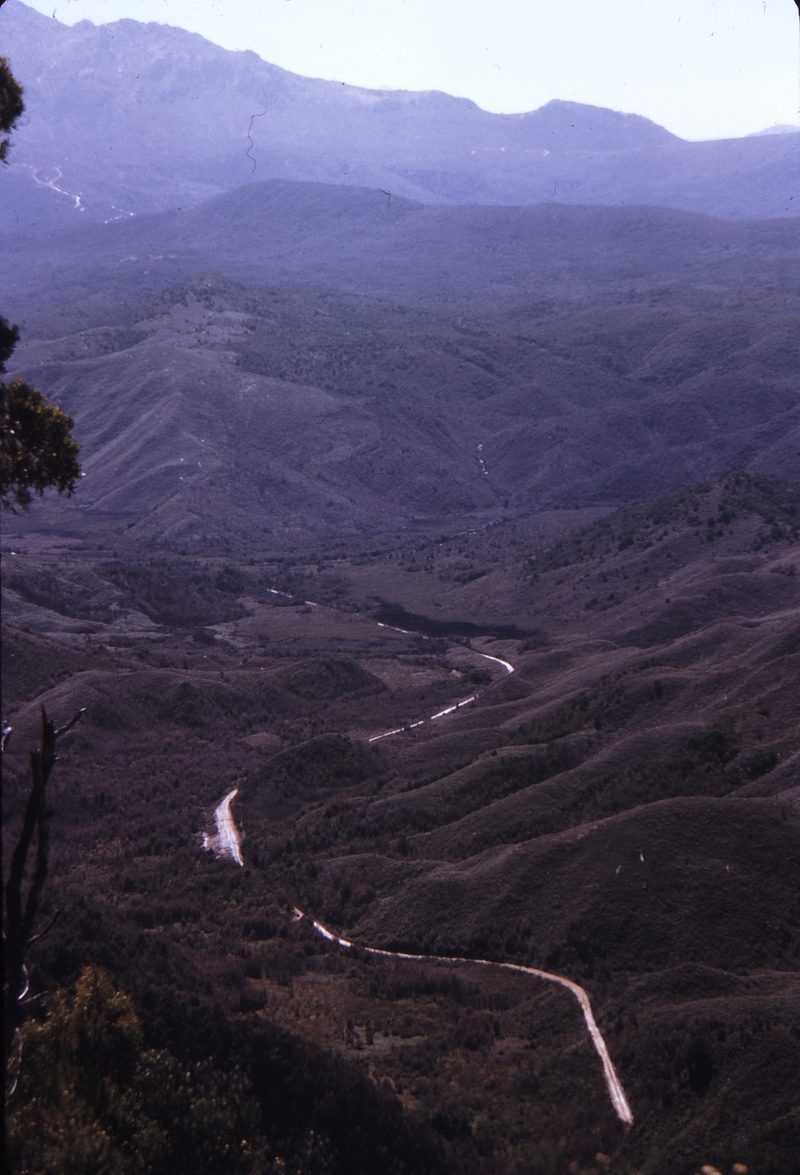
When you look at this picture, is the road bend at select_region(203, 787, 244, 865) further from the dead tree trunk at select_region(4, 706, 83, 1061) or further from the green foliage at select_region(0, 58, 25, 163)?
the green foliage at select_region(0, 58, 25, 163)

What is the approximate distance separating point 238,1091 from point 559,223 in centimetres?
17391

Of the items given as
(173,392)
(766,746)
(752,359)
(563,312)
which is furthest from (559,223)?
(766,746)

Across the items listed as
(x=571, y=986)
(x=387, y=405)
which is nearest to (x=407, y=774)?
(x=571, y=986)

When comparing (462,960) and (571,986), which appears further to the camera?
(462,960)

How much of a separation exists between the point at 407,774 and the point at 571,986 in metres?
11.6

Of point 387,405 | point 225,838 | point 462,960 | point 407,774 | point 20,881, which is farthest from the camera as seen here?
point 387,405

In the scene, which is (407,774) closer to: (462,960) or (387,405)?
(462,960)

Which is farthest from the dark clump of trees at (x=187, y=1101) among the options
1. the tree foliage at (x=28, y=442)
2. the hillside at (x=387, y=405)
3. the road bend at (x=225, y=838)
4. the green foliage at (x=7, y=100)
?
the hillside at (x=387, y=405)

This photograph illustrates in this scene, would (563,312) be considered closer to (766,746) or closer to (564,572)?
(564,572)

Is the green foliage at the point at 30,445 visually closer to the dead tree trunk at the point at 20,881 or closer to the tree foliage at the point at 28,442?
the tree foliage at the point at 28,442

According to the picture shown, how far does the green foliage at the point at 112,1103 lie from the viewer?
812 centimetres

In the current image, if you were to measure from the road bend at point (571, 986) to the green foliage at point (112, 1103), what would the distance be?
12.5 ft

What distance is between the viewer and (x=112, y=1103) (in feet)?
29.4

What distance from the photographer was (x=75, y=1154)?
8.02 meters
